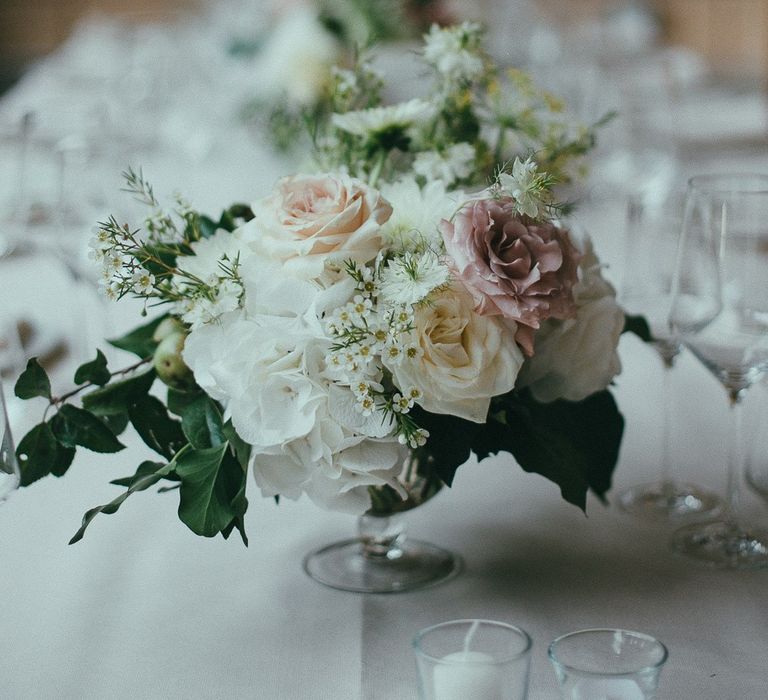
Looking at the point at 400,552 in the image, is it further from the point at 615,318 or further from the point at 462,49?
the point at 462,49

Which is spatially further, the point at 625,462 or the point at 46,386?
the point at 625,462

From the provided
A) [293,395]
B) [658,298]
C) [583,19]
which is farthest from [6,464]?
[583,19]

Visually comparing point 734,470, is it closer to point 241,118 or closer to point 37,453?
point 37,453

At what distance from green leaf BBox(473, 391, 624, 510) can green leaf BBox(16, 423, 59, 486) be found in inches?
12.8

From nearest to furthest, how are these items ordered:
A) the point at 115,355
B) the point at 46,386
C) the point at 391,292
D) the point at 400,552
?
the point at 391,292 → the point at 46,386 → the point at 400,552 → the point at 115,355

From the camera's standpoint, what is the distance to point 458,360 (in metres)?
0.71

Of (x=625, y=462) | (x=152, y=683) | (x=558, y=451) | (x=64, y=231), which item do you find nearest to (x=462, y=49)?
(x=558, y=451)

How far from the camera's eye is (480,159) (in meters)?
0.97

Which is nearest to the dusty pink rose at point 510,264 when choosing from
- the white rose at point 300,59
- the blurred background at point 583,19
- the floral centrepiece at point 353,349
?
the floral centrepiece at point 353,349

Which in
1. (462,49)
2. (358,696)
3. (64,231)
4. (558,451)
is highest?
(462,49)

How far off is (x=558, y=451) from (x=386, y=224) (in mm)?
209

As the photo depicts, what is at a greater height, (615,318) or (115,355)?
(615,318)

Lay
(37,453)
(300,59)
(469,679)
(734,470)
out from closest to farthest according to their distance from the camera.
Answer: (469,679) → (37,453) → (734,470) → (300,59)

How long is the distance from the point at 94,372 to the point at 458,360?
0.29 meters
